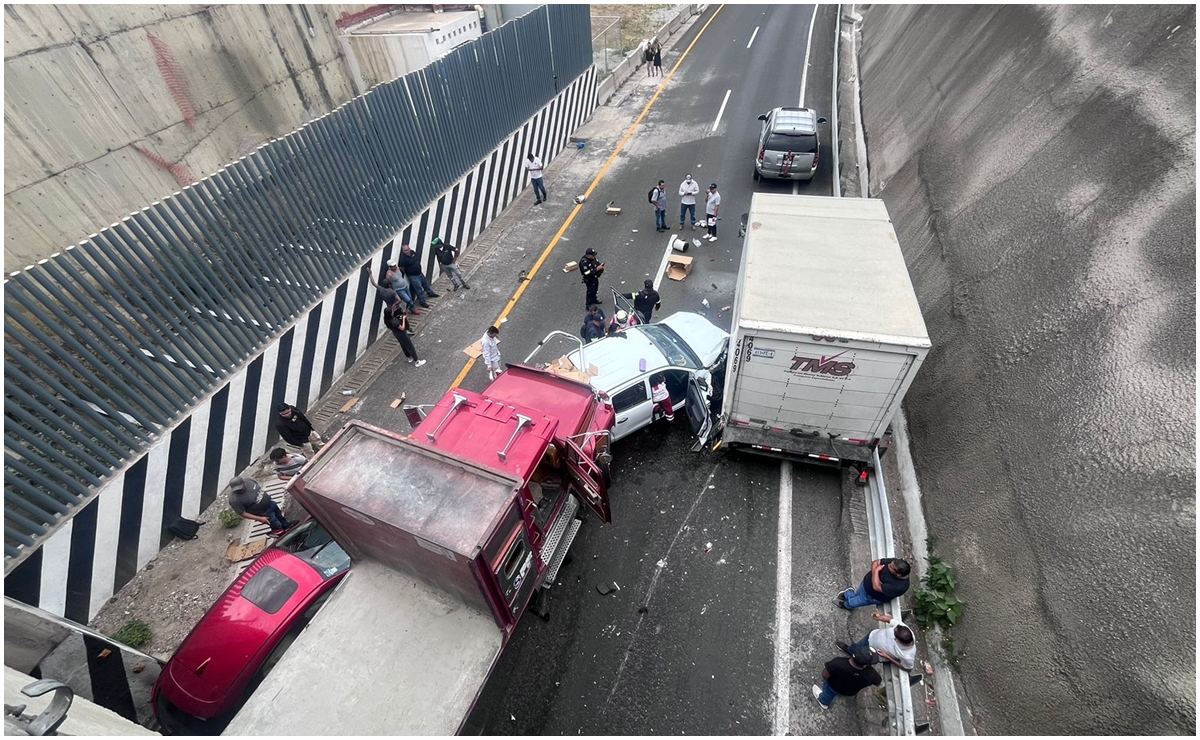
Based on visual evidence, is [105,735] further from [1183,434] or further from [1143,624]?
[1183,434]

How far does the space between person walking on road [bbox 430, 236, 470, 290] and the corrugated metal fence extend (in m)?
1.01

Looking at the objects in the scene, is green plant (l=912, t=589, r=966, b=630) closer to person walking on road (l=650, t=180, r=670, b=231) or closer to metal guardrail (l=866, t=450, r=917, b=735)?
metal guardrail (l=866, t=450, r=917, b=735)

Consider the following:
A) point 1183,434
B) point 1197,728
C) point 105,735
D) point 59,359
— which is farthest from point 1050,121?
point 59,359

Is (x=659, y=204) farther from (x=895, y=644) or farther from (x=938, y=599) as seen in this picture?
(x=895, y=644)

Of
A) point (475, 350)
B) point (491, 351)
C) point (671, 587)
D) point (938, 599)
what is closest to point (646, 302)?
point (491, 351)

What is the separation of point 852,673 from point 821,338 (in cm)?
372

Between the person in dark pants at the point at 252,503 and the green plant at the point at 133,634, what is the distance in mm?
1694

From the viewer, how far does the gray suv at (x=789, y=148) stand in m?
14.7

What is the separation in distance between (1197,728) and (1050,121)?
9838mm

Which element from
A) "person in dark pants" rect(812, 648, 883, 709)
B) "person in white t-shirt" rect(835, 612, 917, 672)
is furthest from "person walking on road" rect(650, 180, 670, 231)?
"person in dark pants" rect(812, 648, 883, 709)

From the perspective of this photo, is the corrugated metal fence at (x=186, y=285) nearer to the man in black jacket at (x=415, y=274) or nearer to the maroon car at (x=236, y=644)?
the man in black jacket at (x=415, y=274)

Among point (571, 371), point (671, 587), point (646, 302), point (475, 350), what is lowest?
point (671, 587)

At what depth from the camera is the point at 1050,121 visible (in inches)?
368

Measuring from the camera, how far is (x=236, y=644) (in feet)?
18.3
